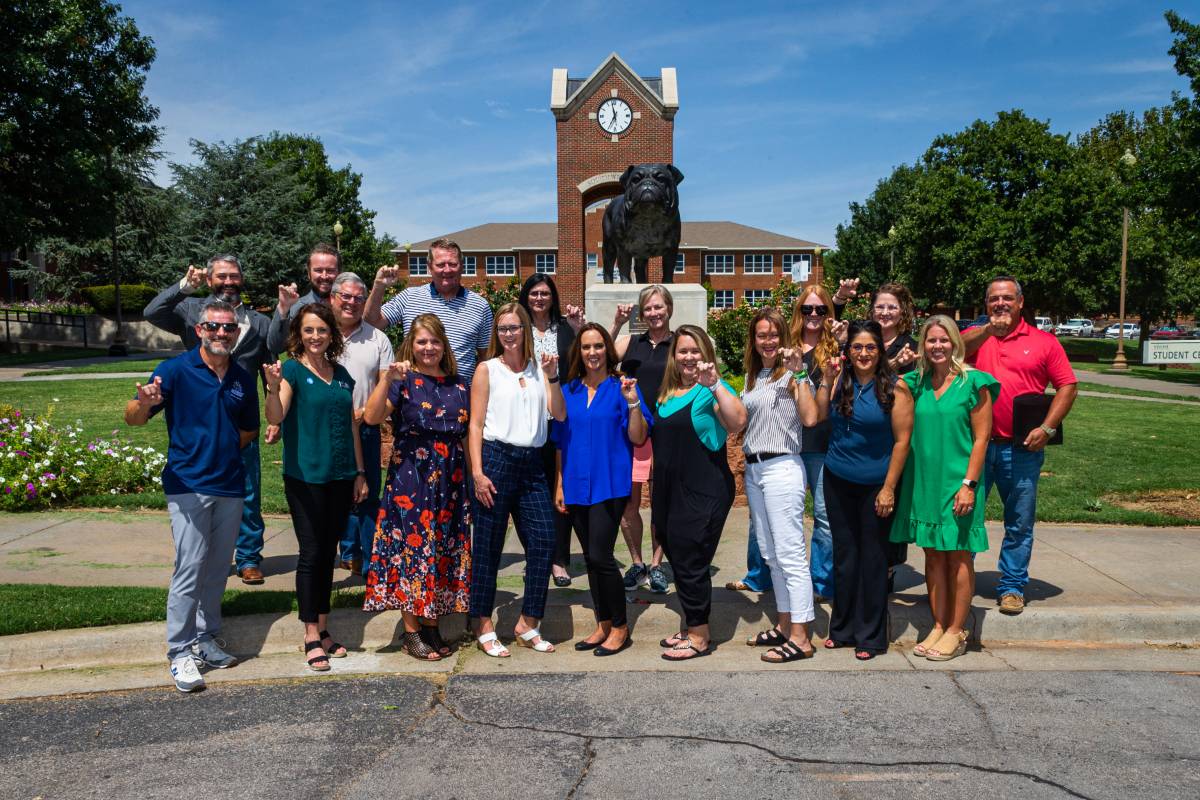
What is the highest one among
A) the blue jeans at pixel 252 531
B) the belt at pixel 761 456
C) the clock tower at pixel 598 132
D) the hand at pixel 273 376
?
the clock tower at pixel 598 132

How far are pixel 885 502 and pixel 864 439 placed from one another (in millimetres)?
363

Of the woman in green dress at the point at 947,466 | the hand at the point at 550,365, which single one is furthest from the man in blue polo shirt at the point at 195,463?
the woman in green dress at the point at 947,466

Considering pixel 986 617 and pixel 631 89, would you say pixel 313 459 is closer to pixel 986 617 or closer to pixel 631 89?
pixel 986 617

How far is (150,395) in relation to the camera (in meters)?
4.26

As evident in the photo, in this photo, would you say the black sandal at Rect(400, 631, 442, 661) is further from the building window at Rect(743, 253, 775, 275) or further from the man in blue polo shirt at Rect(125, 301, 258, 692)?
the building window at Rect(743, 253, 775, 275)

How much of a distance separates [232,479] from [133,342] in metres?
38.4

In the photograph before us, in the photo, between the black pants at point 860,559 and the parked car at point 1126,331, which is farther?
the parked car at point 1126,331

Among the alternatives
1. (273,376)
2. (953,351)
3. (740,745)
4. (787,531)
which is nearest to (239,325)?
(273,376)

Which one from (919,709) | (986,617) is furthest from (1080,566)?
(919,709)

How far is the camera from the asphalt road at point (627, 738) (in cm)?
338

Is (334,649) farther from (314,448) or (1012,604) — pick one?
(1012,604)

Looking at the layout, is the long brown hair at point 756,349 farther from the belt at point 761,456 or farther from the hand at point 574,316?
the hand at point 574,316

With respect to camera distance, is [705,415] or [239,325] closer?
[705,415]

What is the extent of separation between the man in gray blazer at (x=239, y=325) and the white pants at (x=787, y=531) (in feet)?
9.94
